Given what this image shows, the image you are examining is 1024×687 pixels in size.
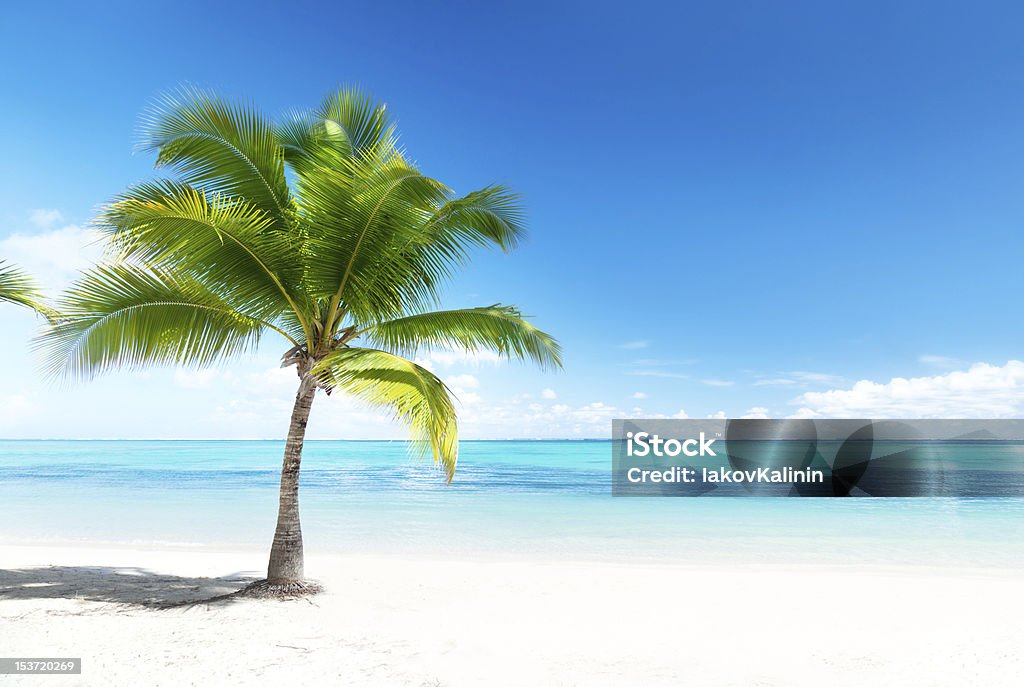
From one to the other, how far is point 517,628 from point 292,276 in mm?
4147

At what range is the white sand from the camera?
15.9ft

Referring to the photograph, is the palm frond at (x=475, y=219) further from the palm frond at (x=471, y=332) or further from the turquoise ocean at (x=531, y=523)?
the turquoise ocean at (x=531, y=523)

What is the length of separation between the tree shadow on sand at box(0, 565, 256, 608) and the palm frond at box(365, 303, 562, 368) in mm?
3151

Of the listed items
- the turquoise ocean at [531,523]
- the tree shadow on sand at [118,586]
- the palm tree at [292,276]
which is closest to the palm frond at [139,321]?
the palm tree at [292,276]

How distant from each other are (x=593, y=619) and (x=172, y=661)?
3.83 metres

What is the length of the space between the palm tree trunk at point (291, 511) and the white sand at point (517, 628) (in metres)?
0.47

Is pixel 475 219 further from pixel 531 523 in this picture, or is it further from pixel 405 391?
pixel 531 523

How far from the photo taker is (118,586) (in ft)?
24.6

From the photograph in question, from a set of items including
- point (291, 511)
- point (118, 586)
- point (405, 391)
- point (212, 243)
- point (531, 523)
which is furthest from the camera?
point (531, 523)

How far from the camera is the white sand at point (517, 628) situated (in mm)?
4844

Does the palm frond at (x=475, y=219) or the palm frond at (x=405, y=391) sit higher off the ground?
the palm frond at (x=475, y=219)

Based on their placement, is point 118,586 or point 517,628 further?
point 118,586

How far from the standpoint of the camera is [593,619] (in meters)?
Answer: 6.70

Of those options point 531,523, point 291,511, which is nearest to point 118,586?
point 291,511
